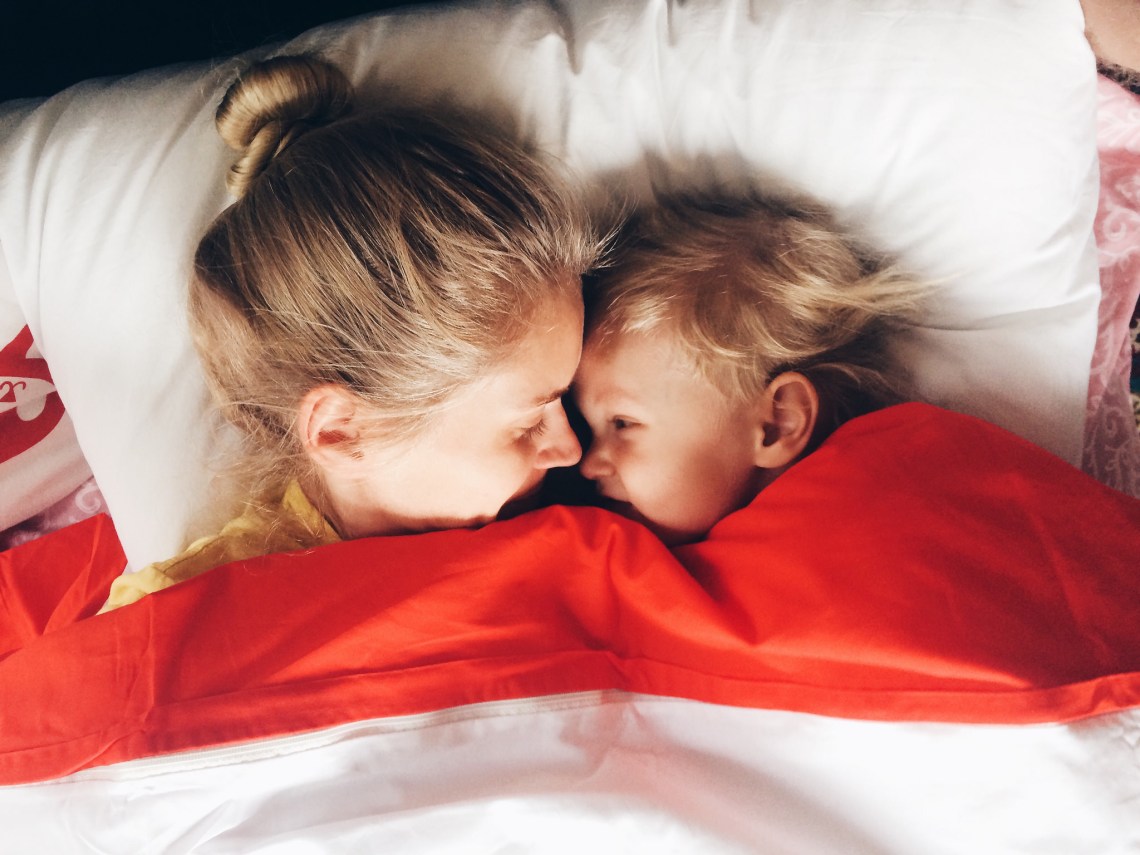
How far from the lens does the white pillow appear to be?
82 cm

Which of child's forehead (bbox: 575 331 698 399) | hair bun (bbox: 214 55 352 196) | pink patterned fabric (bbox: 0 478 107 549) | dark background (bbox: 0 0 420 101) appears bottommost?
pink patterned fabric (bbox: 0 478 107 549)

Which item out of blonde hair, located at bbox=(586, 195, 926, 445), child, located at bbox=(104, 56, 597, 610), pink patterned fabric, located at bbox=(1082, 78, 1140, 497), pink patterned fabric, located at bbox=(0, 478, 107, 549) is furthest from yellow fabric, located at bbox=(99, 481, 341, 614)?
pink patterned fabric, located at bbox=(1082, 78, 1140, 497)

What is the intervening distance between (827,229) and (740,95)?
17 cm

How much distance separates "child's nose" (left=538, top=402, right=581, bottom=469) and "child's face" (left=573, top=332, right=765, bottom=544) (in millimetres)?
60

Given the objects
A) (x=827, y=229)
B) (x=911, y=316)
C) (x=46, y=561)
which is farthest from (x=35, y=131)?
(x=911, y=316)

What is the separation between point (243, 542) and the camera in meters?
0.87

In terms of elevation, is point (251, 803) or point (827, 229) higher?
point (827, 229)

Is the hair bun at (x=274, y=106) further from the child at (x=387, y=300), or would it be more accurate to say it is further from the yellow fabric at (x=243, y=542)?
the yellow fabric at (x=243, y=542)

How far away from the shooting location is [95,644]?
74 cm

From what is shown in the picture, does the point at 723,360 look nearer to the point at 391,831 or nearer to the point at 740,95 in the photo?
the point at 740,95

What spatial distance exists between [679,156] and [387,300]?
367mm

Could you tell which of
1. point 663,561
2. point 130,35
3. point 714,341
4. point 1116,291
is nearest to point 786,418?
point 714,341

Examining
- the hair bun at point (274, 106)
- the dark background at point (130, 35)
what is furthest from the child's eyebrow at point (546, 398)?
the dark background at point (130, 35)

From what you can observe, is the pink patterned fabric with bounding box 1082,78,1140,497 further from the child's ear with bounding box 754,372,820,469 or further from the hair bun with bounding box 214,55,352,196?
the hair bun with bounding box 214,55,352,196
